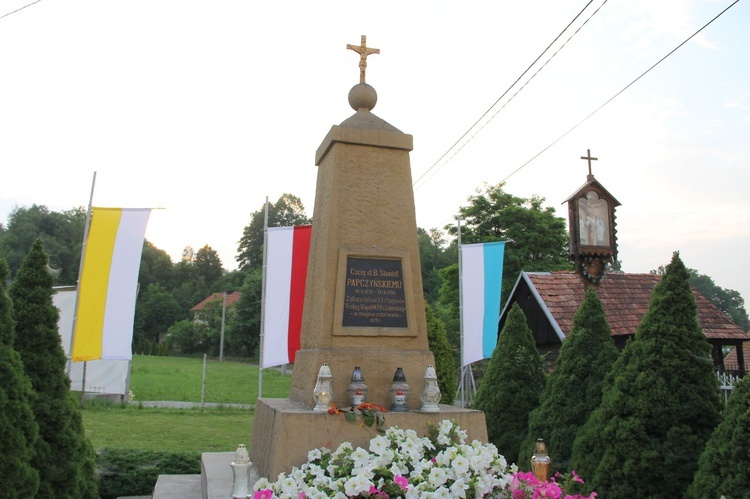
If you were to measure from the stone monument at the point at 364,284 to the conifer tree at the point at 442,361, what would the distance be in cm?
688

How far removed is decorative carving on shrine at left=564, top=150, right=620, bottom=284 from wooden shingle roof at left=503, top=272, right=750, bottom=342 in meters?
2.21

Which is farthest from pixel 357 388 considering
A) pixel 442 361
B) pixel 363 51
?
pixel 442 361

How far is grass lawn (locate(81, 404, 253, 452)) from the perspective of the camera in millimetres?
9953

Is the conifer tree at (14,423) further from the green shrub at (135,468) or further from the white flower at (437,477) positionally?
the white flower at (437,477)

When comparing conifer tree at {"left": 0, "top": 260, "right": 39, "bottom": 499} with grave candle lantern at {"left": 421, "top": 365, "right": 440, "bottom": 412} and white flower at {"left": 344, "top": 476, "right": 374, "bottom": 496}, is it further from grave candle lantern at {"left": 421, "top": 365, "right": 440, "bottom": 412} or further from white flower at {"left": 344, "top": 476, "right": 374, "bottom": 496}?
grave candle lantern at {"left": 421, "top": 365, "right": 440, "bottom": 412}

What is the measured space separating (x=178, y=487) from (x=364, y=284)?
2828 millimetres

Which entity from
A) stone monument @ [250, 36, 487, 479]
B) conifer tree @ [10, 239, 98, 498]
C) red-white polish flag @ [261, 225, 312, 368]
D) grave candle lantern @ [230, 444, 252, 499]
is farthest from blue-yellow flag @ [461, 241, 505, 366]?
grave candle lantern @ [230, 444, 252, 499]

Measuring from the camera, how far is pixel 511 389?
7.75 m

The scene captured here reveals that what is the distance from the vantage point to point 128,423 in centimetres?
1234

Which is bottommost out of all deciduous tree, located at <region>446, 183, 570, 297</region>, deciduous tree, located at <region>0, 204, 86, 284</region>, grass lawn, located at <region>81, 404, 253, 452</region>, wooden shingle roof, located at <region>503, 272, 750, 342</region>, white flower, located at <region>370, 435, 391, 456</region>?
grass lawn, located at <region>81, 404, 253, 452</region>

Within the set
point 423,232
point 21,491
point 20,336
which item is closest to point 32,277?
point 20,336

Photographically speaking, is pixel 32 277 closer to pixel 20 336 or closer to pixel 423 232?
pixel 20 336

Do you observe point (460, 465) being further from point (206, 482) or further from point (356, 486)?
point (206, 482)

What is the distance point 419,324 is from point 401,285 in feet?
1.30
